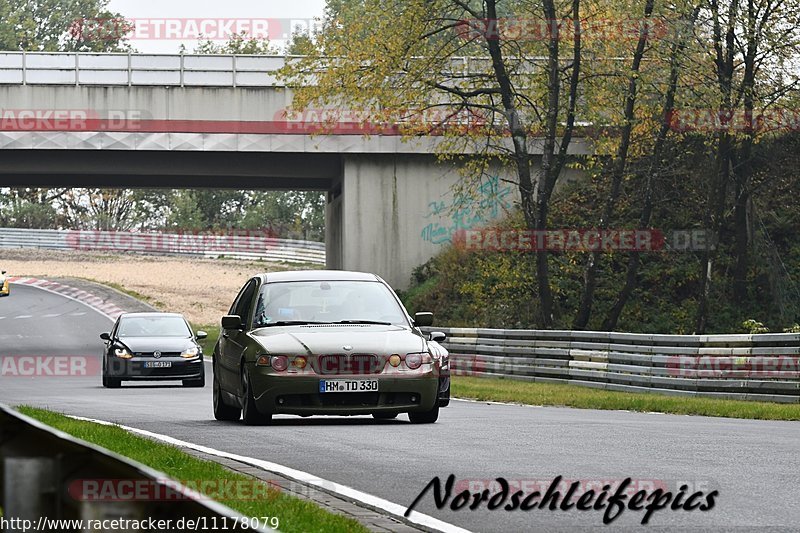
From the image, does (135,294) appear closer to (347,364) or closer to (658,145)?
(658,145)

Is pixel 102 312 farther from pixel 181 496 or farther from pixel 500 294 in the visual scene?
pixel 181 496

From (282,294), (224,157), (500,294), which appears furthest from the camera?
(224,157)

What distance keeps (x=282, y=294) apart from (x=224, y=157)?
90.6 ft

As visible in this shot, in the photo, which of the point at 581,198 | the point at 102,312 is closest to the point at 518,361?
the point at 581,198

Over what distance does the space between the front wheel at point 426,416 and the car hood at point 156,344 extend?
1273cm

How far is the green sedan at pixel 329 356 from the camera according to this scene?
47.3 feet

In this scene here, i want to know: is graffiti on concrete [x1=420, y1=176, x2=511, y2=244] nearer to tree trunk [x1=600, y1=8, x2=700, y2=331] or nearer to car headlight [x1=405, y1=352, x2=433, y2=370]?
tree trunk [x1=600, y1=8, x2=700, y2=331]

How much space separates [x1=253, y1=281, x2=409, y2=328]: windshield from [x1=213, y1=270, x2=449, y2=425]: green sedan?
0.01m

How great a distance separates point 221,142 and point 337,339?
26690 mm

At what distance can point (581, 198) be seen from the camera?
144ft

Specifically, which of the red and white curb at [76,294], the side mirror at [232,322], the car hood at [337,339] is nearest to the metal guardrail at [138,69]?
the red and white curb at [76,294]

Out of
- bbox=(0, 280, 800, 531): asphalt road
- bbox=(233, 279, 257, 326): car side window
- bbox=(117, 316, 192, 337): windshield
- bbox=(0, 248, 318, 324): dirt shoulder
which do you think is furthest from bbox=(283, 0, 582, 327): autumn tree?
bbox=(0, 248, 318, 324): dirt shoulder

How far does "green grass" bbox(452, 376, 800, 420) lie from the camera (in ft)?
62.0

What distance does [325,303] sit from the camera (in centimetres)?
1555
